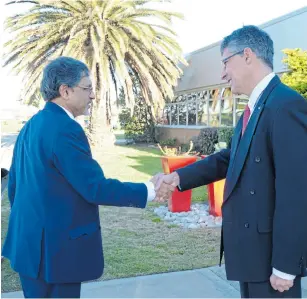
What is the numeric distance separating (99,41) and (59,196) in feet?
46.0

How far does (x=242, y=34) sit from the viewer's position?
1.92 metres

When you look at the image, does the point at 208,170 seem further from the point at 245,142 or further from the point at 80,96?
the point at 80,96

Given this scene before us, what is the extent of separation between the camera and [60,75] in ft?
6.96

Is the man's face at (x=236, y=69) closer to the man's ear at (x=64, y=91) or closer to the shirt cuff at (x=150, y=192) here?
the shirt cuff at (x=150, y=192)

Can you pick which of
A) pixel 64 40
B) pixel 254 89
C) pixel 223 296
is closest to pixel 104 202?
pixel 254 89

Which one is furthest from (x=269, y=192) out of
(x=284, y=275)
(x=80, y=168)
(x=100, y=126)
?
(x=100, y=126)

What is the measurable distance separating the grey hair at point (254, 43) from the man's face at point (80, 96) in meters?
0.81

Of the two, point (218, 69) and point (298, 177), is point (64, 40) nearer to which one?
point (218, 69)

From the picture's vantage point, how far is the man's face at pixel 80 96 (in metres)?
2.16

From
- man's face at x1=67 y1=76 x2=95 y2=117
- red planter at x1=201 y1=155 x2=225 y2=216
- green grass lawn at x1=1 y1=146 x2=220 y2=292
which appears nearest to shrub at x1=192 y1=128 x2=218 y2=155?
green grass lawn at x1=1 y1=146 x2=220 y2=292

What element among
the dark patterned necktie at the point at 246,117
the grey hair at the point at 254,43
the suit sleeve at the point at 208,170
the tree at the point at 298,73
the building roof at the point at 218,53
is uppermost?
the building roof at the point at 218,53

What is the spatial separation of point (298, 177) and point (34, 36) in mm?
16018

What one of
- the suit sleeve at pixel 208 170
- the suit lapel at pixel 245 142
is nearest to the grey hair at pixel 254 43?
the suit lapel at pixel 245 142

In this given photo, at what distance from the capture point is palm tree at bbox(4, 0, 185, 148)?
15.3 m
